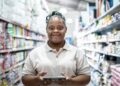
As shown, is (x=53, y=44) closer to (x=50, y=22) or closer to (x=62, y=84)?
(x=50, y=22)

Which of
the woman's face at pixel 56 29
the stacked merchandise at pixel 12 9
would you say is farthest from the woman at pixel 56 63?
the stacked merchandise at pixel 12 9

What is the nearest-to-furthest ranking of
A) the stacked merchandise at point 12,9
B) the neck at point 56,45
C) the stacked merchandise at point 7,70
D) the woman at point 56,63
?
the woman at point 56,63 → the neck at point 56,45 → the stacked merchandise at point 7,70 → the stacked merchandise at point 12,9

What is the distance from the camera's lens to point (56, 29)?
2123 millimetres

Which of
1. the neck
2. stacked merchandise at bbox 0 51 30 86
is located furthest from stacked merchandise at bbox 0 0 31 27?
the neck

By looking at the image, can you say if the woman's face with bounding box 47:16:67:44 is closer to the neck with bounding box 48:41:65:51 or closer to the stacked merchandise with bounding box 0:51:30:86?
the neck with bounding box 48:41:65:51

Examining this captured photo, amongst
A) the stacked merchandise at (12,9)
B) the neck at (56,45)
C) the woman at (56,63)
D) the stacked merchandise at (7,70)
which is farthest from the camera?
the stacked merchandise at (12,9)

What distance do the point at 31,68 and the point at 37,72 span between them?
0.06m

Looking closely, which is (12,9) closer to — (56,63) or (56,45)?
(56,45)

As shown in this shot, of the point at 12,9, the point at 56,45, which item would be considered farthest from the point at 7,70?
the point at 56,45

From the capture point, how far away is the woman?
205 centimetres

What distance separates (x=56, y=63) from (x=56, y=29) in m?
0.30

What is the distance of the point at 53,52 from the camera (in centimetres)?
216

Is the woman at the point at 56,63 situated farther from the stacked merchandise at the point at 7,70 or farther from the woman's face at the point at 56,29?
the stacked merchandise at the point at 7,70

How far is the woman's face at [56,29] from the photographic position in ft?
6.96
